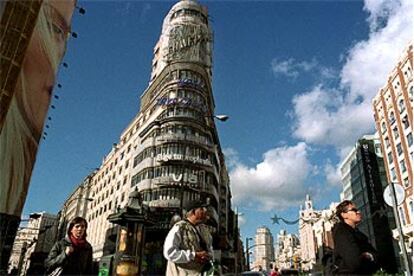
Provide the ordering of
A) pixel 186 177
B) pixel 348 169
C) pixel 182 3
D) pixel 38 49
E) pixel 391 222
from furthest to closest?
1. pixel 348 169
2. pixel 182 3
3. pixel 391 222
4. pixel 186 177
5. pixel 38 49

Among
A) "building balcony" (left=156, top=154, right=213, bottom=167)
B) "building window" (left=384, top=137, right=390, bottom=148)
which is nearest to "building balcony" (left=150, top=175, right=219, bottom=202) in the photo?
"building balcony" (left=156, top=154, right=213, bottom=167)

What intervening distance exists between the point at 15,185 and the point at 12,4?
19.9 ft

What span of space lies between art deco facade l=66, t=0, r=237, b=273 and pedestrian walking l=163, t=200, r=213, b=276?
63.0 feet

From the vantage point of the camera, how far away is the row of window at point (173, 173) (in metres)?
33.8

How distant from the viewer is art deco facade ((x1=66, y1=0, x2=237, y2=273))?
32906 millimetres

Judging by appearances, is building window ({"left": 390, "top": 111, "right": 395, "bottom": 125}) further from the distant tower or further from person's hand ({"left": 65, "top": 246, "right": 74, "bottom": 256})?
the distant tower

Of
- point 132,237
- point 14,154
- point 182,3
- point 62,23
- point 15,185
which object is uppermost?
point 182,3

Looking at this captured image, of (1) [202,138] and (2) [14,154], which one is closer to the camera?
(2) [14,154]

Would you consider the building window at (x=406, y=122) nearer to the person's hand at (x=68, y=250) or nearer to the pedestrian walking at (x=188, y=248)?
the pedestrian walking at (x=188, y=248)

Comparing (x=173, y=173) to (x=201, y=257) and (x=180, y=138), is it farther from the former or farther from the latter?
(x=201, y=257)

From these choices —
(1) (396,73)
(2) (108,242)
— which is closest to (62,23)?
(2) (108,242)

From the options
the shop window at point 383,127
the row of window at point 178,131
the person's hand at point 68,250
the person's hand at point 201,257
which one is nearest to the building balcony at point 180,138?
the row of window at point 178,131

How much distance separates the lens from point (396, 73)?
39312mm

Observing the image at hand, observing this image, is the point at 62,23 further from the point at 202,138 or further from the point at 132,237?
the point at 202,138
